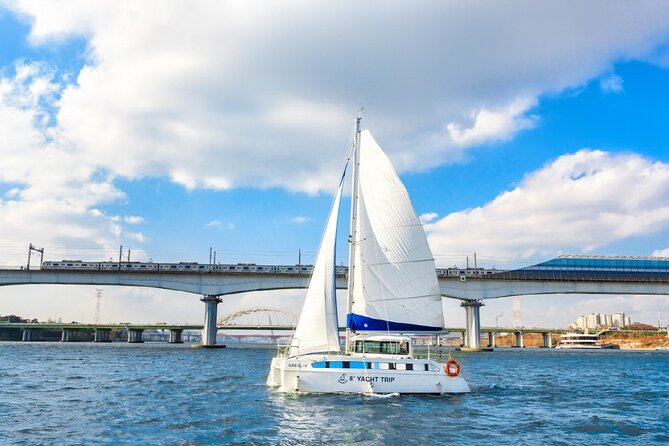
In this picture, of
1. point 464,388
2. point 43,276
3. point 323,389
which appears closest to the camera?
point 323,389

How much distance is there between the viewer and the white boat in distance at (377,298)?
99.4 feet

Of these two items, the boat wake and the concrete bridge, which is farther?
the concrete bridge

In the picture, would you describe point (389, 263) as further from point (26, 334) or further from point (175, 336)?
point (26, 334)

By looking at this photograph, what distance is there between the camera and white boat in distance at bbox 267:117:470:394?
99.4 ft

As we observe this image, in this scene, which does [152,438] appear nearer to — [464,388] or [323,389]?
[323,389]

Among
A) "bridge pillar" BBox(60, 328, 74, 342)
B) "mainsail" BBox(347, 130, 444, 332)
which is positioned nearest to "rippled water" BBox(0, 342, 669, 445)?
"mainsail" BBox(347, 130, 444, 332)

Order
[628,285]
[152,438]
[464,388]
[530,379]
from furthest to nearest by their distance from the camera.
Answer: [628,285] < [530,379] < [464,388] < [152,438]

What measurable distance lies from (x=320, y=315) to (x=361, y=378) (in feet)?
14.3

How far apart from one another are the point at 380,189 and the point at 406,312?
747cm

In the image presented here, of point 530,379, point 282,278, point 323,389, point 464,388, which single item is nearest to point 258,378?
point 323,389

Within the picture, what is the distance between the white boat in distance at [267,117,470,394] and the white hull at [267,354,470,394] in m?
0.05

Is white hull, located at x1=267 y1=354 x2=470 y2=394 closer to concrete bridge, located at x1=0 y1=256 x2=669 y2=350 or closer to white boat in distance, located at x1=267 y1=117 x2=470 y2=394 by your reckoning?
white boat in distance, located at x1=267 y1=117 x2=470 y2=394

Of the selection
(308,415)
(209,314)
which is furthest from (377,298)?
(209,314)

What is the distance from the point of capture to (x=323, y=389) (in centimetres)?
2958
